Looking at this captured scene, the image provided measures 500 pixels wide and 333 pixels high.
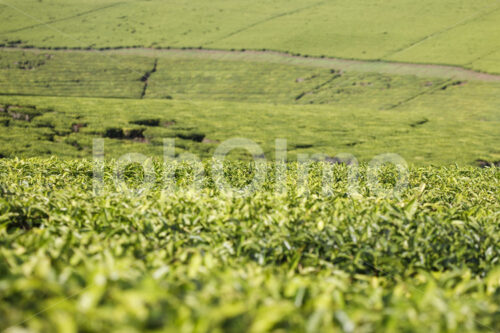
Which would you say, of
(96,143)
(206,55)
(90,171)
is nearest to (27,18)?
(206,55)

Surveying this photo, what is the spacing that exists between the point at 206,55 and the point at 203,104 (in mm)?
27754

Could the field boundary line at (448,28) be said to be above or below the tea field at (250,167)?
→ above

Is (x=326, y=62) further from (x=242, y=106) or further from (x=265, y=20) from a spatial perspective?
(x=242, y=106)

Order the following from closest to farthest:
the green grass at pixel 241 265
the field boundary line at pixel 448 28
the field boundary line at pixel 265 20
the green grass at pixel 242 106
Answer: the green grass at pixel 241 265 → the green grass at pixel 242 106 → the field boundary line at pixel 448 28 → the field boundary line at pixel 265 20

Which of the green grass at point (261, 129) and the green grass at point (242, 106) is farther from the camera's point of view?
the green grass at point (242, 106)

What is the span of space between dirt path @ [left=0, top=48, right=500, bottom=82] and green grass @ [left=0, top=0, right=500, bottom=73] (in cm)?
178

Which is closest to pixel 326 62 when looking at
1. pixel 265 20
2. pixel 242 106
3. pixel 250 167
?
pixel 265 20

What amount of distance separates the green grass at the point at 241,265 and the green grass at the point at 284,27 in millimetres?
64492

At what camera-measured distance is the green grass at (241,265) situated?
78.1 inches

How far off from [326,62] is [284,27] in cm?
1871

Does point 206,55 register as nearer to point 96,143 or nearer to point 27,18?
point 27,18

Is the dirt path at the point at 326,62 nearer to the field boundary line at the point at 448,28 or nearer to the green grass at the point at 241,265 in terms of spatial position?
the field boundary line at the point at 448,28

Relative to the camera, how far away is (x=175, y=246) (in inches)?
159

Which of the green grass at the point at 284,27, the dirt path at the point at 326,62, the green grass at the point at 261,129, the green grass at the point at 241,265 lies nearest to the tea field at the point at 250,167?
the green grass at the point at 241,265
